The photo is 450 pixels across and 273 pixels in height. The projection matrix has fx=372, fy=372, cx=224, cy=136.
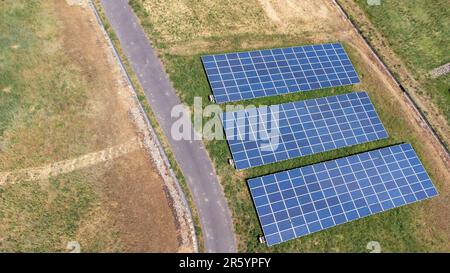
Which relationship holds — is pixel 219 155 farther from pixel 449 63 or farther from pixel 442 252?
pixel 449 63

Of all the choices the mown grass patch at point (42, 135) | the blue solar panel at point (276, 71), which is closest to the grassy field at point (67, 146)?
the mown grass patch at point (42, 135)

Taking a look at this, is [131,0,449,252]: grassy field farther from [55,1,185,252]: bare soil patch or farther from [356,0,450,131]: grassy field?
[356,0,450,131]: grassy field

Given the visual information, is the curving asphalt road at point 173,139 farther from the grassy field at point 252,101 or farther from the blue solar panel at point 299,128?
the blue solar panel at point 299,128

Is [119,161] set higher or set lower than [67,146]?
lower

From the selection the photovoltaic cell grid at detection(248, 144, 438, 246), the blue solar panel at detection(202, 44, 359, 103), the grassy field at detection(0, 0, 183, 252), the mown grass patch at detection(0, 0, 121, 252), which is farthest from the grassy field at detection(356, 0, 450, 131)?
the mown grass patch at detection(0, 0, 121, 252)

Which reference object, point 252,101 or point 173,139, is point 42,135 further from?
point 252,101

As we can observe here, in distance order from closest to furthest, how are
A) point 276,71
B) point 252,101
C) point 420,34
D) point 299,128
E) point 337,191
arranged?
point 337,191 < point 299,128 < point 252,101 < point 276,71 < point 420,34

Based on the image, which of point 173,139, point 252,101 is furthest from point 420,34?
point 173,139
